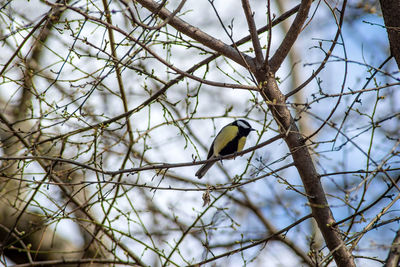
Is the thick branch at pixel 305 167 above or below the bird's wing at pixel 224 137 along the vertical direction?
below

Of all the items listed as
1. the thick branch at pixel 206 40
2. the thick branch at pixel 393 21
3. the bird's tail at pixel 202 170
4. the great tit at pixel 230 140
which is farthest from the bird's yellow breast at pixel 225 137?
the thick branch at pixel 393 21

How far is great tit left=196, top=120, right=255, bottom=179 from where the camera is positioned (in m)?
4.43

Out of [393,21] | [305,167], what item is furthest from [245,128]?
[393,21]

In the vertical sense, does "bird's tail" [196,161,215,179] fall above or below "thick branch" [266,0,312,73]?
above

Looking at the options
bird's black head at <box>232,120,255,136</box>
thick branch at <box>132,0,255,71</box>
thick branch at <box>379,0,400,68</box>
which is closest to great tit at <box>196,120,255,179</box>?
bird's black head at <box>232,120,255,136</box>

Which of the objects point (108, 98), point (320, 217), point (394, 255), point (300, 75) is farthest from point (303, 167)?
point (300, 75)

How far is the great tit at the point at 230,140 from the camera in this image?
14.5ft

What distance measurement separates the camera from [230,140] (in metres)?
4.42

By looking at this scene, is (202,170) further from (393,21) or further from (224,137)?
(393,21)

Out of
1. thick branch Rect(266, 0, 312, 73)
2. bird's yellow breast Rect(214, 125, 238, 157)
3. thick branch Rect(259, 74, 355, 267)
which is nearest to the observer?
thick branch Rect(266, 0, 312, 73)

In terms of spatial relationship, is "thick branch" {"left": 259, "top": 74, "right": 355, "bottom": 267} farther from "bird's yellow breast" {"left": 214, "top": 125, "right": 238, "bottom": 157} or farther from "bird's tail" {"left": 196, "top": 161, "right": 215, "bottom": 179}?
"bird's tail" {"left": 196, "top": 161, "right": 215, "bottom": 179}

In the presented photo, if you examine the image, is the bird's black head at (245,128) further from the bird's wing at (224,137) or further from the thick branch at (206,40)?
the thick branch at (206,40)

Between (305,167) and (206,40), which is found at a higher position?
(206,40)

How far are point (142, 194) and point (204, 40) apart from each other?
11.0ft
